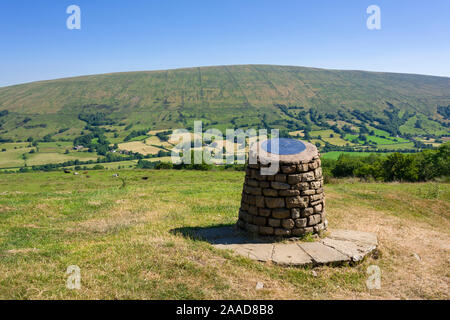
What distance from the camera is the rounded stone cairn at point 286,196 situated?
9625 mm

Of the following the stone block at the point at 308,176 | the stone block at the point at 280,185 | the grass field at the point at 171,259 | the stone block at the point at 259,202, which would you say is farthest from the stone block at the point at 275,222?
the grass field at the point at 171,259

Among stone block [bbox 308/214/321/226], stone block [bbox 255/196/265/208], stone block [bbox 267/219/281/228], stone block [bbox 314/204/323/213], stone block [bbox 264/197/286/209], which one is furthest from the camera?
stone block [bbox 314/204/323/213]

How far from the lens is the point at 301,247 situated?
938 cm

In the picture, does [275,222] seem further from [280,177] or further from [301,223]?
[280,177]

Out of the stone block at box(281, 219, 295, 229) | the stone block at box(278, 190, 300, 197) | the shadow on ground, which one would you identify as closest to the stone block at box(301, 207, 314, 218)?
the stone block at box(281, 219, 295, 229)

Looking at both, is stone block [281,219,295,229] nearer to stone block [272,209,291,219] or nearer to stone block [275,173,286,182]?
stone block [272,209,291,219]

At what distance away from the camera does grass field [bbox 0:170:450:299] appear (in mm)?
6973

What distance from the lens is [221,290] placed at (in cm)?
697

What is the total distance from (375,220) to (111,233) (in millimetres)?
12408

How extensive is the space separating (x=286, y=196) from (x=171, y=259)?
13.8ft

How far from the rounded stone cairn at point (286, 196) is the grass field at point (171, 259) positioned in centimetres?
176

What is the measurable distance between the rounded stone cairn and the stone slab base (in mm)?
504

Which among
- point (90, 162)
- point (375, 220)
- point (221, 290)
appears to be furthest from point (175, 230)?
point (90, 162)

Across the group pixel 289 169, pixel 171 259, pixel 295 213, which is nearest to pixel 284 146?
pixel 289 169
